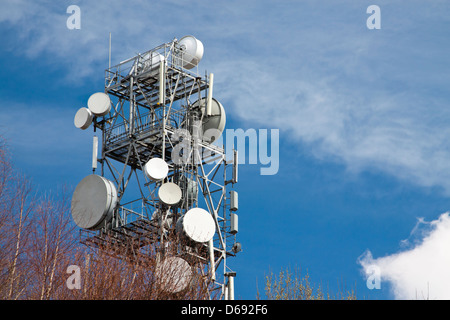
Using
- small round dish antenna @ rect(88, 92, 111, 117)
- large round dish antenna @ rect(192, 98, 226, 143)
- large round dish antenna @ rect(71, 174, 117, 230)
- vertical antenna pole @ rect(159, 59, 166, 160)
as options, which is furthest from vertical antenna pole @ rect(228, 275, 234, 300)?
small round dish antenna @ rect(88, 92, 111, 117)

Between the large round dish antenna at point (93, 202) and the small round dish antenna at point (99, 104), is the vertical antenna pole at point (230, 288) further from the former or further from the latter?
the small round dish antenna at point (99, 104)

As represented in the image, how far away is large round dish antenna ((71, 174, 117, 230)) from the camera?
48.7 metres

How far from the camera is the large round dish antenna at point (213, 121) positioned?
5262 cm

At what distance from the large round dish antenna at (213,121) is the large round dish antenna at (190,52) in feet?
A: 9.17

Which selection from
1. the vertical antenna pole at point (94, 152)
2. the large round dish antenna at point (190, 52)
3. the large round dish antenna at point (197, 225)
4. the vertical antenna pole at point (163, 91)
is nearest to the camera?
the large round dish antenna at point (197, 225)

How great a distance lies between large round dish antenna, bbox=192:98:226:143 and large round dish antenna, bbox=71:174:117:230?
23.2 feet

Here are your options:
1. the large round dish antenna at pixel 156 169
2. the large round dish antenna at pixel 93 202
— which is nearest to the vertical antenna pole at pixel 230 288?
the large round dish antenna at pixel 156 169

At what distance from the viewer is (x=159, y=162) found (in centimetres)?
4781

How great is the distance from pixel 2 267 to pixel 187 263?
10.1 meters

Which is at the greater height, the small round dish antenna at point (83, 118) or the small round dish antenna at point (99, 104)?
the small round dish antenna at point (99, 104)

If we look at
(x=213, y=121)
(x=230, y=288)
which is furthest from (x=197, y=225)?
(x=230, y=288)
